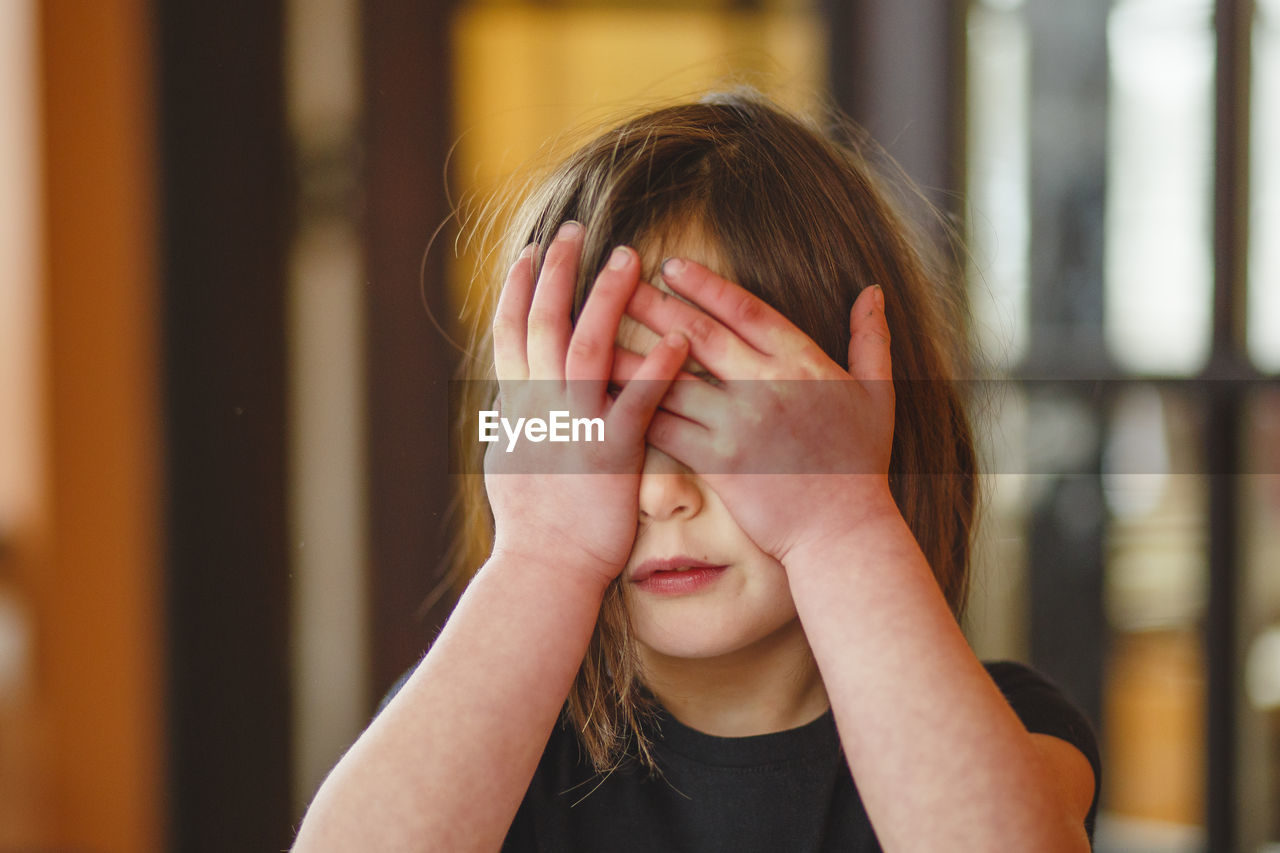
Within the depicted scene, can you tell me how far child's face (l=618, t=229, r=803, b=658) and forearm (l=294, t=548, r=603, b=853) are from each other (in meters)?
0.02

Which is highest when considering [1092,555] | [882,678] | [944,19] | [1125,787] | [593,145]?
[944,19]

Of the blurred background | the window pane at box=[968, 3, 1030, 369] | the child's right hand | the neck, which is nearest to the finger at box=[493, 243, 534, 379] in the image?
the child's right hand

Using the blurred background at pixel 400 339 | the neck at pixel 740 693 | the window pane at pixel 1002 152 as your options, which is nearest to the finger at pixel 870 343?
the neck at pixel 740 693

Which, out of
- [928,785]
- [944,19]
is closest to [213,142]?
[944,19]

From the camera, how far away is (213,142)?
0.90m

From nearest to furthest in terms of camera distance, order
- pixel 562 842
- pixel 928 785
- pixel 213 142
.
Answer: pixel 928 785 < pixel 562 842 < pixel 213 142

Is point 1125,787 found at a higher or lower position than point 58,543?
lower

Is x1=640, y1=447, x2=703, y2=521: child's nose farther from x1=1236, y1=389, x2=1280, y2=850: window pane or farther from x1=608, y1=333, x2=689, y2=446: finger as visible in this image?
x1=1236, y1=389, x2=1280, y2=850: window pane

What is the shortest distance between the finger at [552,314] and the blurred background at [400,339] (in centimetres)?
32

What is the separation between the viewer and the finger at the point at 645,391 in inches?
10.4

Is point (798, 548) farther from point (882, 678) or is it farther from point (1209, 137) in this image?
point (1209, 137)

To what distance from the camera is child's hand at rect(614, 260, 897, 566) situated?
0.26m

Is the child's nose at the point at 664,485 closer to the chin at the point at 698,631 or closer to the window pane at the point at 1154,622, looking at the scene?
the chin at the point at 698,631

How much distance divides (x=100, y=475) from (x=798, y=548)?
2.54 feet
